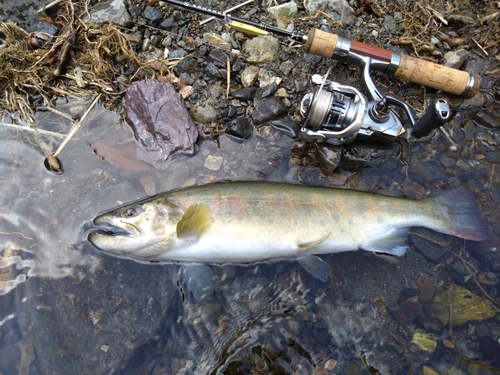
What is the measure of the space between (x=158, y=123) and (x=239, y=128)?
725 mm

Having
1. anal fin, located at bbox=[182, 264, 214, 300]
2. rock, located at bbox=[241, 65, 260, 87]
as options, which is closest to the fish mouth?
anal fin, located at bbox=[182, 264, 214, 300]

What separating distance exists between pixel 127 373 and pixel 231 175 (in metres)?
1.82

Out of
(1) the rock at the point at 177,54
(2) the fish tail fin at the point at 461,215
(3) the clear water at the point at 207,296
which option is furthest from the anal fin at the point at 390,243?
(1) the rock at the point at 177,54

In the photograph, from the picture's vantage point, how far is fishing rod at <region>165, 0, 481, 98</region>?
3.08 meters

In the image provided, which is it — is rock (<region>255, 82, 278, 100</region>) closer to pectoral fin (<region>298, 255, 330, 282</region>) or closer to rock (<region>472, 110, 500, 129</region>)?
pectoral fin (<region>298, 255, 330, 282</region>)

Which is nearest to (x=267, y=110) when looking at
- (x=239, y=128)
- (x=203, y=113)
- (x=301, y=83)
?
(x=239, y=128)

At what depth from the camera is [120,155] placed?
329 centimetres

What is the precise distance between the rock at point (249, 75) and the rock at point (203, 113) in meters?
0.41

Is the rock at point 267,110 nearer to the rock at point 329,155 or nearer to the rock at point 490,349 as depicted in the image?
the rock at point 329,155

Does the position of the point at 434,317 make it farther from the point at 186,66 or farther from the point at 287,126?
the point at 186,66

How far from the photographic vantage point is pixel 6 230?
10.2 ft

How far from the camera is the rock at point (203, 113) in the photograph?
3.36m

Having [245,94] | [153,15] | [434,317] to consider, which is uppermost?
[153,15]

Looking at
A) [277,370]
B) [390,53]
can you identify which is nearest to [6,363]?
[277,370]
